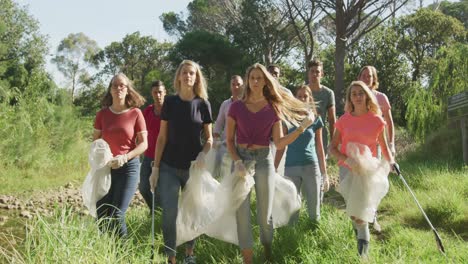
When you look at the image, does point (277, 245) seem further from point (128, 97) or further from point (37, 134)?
point (37, 134)

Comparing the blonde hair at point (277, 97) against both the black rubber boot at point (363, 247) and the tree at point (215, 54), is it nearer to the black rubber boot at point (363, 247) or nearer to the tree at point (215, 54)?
the black rubber boot at point (363, 247)

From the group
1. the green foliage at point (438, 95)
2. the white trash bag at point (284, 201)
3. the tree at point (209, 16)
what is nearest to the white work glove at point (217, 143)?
the white trash bag at point (284, 201)

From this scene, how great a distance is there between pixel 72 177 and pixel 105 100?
792 cm

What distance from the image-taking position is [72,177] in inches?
440

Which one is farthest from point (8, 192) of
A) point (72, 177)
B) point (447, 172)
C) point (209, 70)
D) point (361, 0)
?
point (209, 70)

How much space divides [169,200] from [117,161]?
487mm

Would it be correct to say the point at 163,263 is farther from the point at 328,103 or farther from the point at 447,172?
the point at 447,172

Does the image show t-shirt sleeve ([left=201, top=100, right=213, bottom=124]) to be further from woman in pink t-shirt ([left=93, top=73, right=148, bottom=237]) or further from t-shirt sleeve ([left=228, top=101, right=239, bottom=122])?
woman in pink t-shirt ([left=93, top=73, right=148, bottom=237])

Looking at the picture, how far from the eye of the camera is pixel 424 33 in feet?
66.4

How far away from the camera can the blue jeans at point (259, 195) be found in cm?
337

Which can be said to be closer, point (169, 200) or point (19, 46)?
point (169, 200)

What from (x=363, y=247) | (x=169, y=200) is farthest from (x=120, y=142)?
(x=363, y=247)

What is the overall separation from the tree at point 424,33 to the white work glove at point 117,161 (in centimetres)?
1826

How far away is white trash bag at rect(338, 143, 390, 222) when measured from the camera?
11.1 ft
